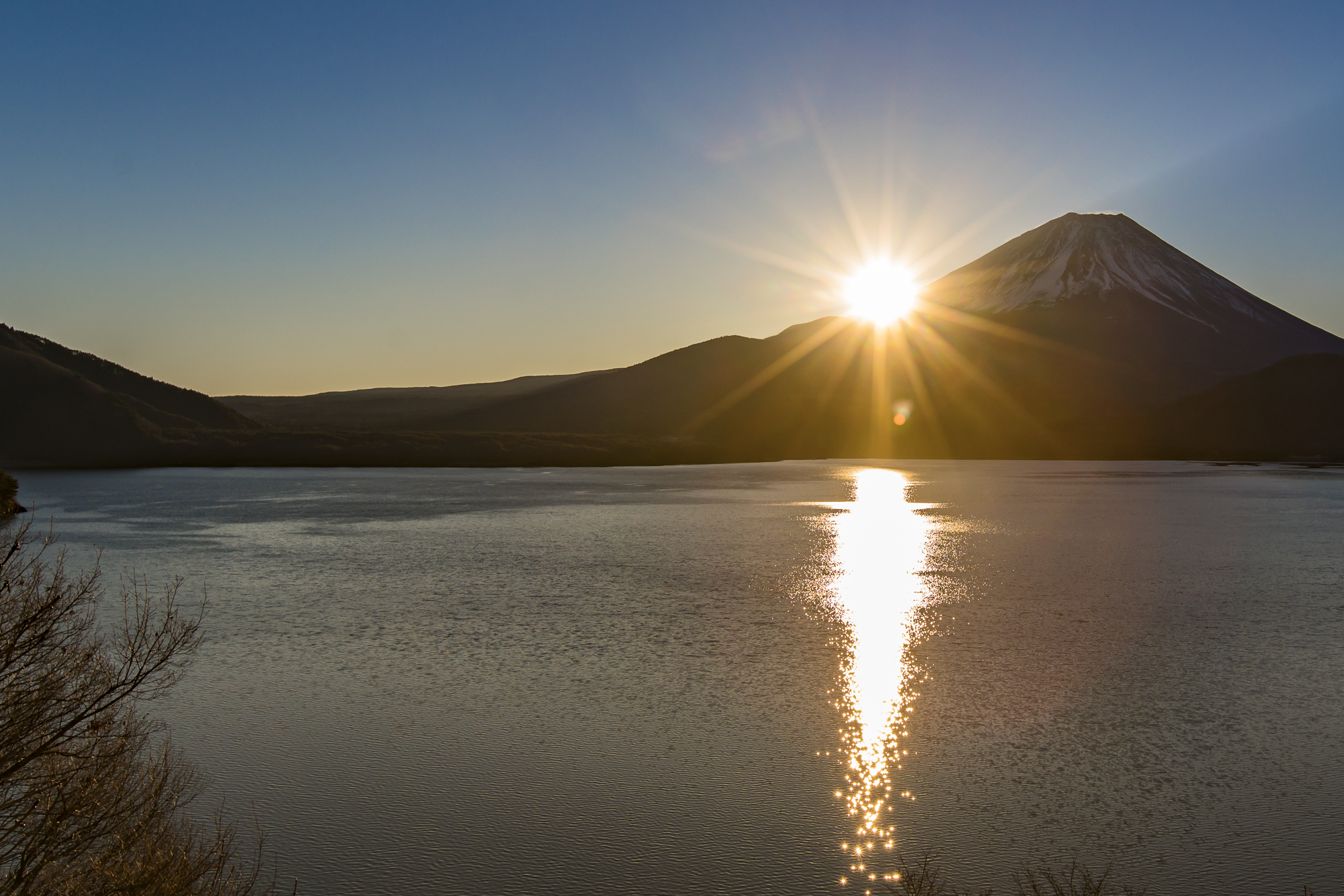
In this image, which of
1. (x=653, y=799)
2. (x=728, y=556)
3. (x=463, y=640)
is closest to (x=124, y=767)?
(x=653, y=799)

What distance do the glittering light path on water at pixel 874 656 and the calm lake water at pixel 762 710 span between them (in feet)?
0.19

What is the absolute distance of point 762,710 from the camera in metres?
9.89

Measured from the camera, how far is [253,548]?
924 inches

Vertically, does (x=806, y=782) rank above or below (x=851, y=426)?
below

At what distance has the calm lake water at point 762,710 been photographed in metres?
6.59

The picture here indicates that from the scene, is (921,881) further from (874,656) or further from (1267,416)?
(1267,416)

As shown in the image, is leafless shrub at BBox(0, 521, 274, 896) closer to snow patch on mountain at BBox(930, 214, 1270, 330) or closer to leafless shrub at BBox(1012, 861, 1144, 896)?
leafless shrub at BBox(1012, 861, 1144, 896)

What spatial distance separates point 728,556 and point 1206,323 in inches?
6607

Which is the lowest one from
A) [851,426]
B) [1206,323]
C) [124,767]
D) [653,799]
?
[653,799]

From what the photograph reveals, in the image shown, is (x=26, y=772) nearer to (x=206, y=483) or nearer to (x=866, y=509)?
(x=866, y=509)

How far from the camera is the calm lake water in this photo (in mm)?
6594

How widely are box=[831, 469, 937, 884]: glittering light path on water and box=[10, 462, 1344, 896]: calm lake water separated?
58 millimetres

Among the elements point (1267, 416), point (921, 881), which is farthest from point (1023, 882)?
point (1267, 416)

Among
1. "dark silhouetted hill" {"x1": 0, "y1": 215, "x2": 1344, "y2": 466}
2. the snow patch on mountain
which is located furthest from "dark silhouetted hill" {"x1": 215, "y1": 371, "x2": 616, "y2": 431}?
the snow patch on mountain
